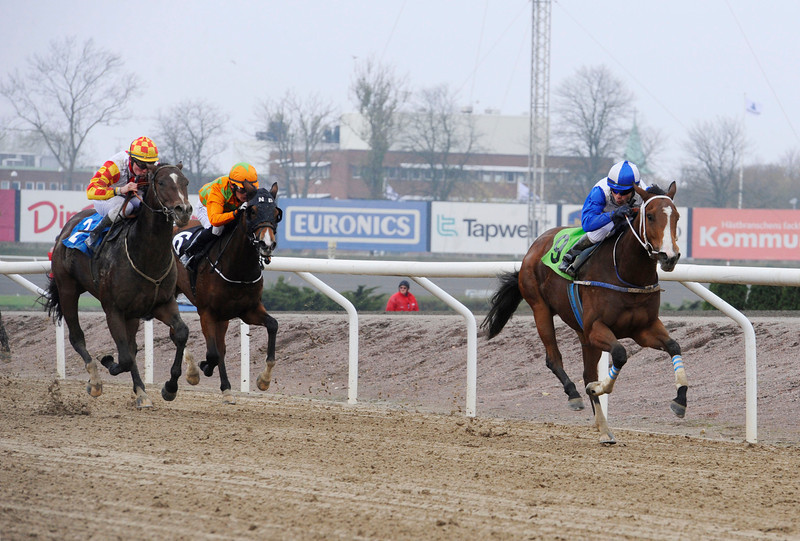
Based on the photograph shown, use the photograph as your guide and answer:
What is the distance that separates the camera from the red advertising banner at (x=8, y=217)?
101ft

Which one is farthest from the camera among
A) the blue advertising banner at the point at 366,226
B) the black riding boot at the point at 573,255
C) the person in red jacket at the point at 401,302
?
the blue advertising banner at the point at 366,226

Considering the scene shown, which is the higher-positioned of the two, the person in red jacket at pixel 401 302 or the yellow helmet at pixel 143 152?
the yellow helmet at pixel 143 152

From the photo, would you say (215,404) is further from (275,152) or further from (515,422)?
(275,152)

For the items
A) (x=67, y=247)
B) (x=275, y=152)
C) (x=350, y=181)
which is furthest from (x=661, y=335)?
(x=350, y=181)

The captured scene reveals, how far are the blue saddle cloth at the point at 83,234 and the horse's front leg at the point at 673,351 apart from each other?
394cm

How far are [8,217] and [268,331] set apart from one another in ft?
87.3

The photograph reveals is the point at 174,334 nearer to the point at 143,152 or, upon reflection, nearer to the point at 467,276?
the point at 143,152

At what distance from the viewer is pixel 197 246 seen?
728 cm

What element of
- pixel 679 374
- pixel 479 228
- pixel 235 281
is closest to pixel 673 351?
pixel 679 374

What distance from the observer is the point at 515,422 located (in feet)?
21.9

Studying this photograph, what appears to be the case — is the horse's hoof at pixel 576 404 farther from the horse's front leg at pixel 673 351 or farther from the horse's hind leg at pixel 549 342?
the horse's front leg at pixel 673 351

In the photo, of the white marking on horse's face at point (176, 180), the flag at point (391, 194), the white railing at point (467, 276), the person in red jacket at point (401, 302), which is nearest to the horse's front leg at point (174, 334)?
the white marking on horse's face at point (176, 180)

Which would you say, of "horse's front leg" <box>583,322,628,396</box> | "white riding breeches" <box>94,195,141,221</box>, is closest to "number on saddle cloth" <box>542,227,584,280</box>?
"horse's front leg" <box>583,322,628,396</box>

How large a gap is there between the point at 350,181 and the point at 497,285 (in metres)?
42.5
